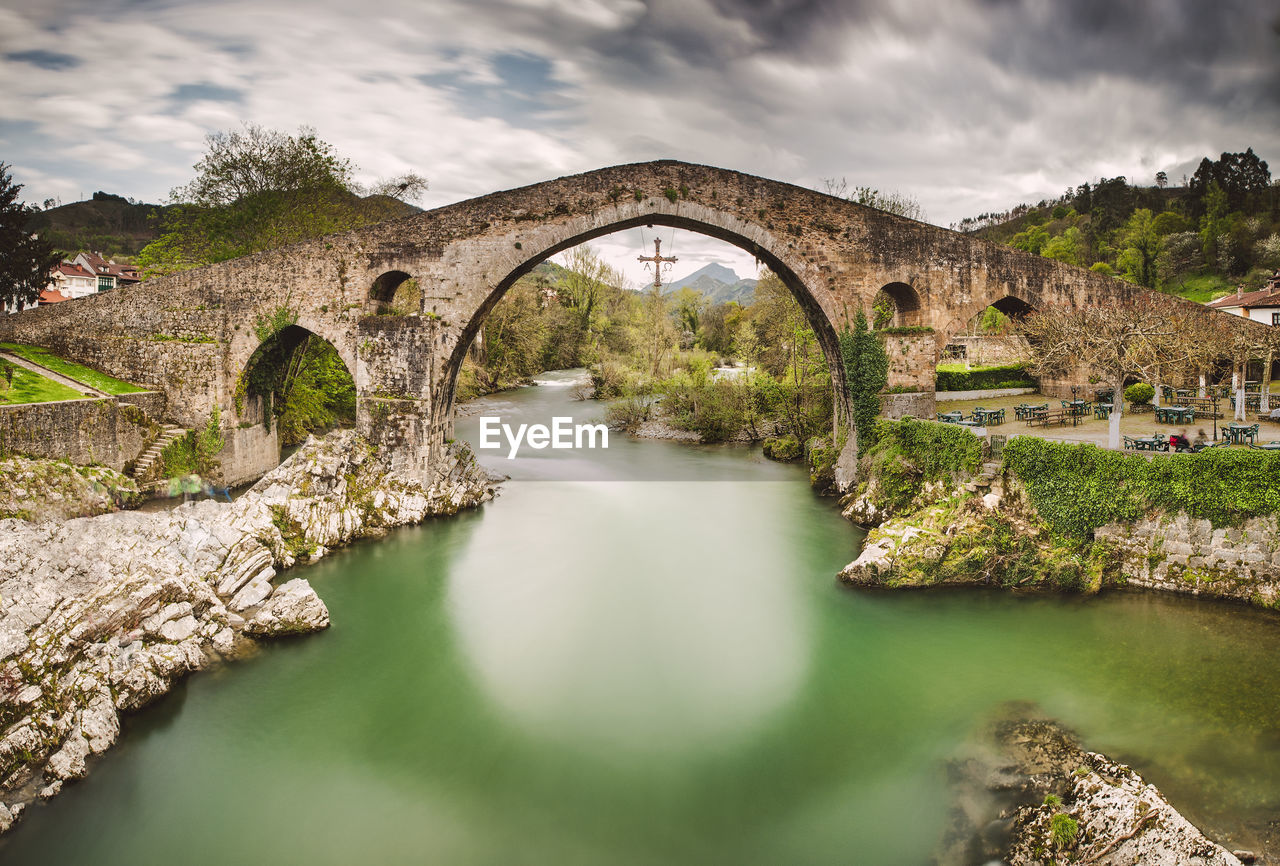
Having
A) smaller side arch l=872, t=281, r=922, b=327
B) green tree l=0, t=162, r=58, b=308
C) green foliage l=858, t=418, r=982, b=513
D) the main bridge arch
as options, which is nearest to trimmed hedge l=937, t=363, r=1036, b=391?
smaller side arch l=872, t=281, r=922, b=327

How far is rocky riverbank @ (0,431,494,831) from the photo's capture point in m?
6.34

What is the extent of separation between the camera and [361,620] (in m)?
9.98

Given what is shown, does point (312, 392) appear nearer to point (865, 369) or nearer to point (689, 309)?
point (865, 369)

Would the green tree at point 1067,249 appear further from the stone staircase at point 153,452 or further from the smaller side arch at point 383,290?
the stone staircase at point 153,452

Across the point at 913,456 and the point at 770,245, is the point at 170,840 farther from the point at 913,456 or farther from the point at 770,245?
the point at 770,245

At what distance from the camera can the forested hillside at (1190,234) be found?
37.3 m

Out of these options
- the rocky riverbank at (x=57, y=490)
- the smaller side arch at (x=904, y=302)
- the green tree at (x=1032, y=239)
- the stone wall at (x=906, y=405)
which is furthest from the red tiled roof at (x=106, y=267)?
the green tree at (x=1032, y=239)

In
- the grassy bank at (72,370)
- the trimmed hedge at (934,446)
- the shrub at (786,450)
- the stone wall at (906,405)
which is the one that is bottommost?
the shrub at (786,450)

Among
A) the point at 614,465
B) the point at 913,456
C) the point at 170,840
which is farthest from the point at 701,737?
the point at 614,465

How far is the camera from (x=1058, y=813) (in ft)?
17.5

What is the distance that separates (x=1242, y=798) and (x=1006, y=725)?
6.10 feet

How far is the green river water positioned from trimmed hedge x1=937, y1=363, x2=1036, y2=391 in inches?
455

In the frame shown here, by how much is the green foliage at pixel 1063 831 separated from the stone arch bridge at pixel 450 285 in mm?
10624

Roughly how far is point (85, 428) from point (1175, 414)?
819 inches
